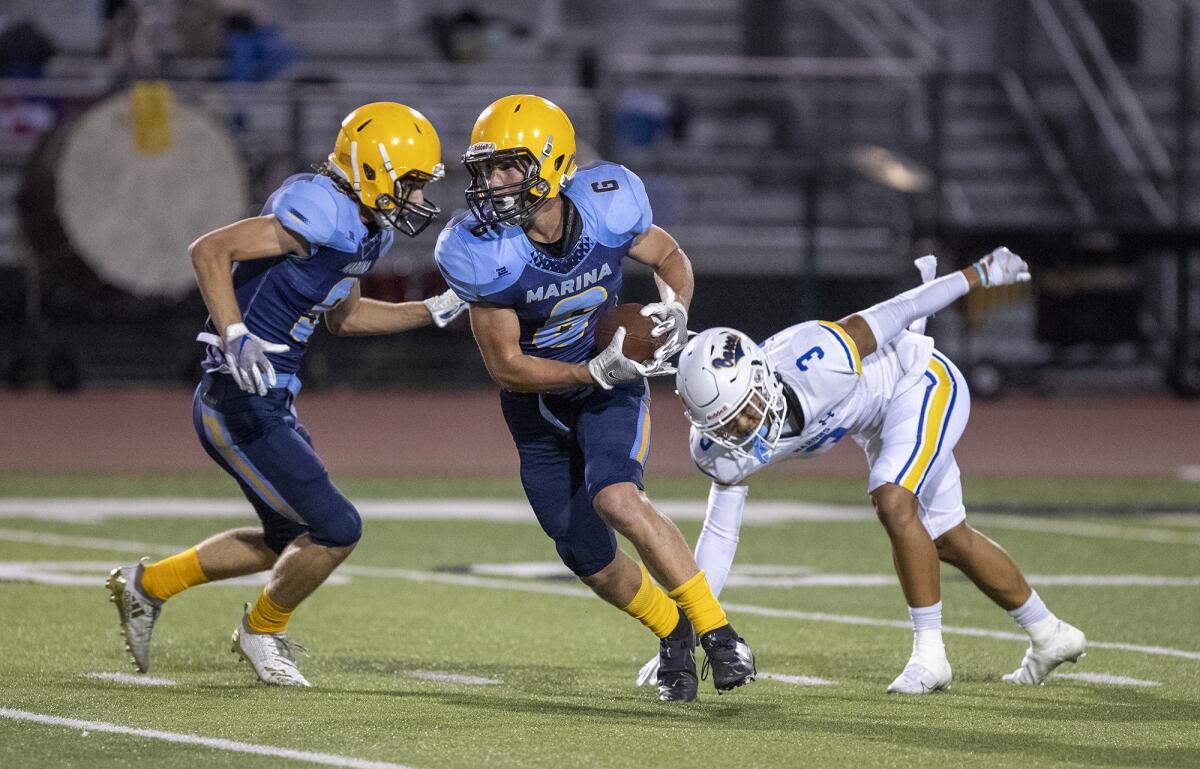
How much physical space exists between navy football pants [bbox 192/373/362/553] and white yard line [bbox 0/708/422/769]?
106 centimetres

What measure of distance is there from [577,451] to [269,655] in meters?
1.17

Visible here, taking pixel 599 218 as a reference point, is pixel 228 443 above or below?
below

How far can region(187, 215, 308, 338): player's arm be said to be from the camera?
6371 mm

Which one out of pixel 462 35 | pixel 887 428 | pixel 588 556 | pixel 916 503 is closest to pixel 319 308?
pixel 588 556

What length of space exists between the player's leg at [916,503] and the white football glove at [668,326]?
32.8 inches

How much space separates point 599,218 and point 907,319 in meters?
1.04

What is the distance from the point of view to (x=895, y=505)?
21.3ft

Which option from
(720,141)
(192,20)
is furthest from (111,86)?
(720,141)

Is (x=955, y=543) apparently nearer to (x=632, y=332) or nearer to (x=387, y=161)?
(x=632, y=332)

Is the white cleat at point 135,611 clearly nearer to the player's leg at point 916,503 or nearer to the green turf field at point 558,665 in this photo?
the green turf field at point 558,665

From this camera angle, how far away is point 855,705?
6.20 m

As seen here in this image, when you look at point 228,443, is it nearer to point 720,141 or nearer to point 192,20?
point 192,20

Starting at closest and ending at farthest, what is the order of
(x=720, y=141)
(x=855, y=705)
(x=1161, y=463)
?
(x=855, y=705) < (x=1161, y=463) < (x=720, y=141)

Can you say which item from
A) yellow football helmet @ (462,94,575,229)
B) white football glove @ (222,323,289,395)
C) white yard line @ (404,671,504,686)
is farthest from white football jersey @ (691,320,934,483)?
white football glove @ (222,323,289,395)
